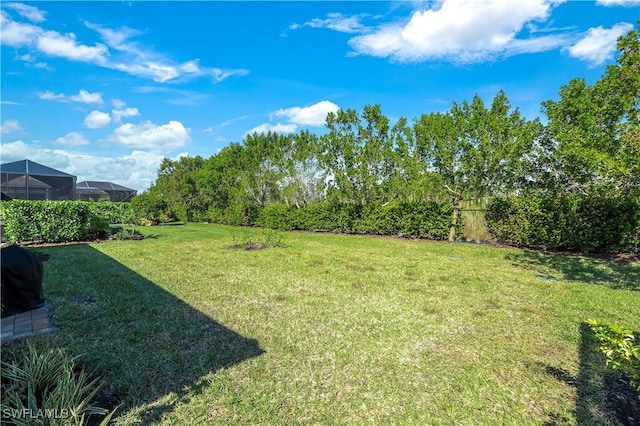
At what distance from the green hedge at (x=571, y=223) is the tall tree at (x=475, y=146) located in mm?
1130

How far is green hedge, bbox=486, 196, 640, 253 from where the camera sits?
8609mm

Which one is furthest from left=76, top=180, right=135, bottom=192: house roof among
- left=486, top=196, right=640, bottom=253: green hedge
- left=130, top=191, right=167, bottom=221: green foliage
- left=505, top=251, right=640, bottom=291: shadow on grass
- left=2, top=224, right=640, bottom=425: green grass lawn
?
left=505, top=251, right=640, bottom=291: shadow on grass

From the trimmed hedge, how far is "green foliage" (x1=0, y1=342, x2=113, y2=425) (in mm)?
11699

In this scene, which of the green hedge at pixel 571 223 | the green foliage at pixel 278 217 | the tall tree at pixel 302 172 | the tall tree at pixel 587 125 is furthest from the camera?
the tall tree at pixel 302 172

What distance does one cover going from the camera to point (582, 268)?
7.62 m

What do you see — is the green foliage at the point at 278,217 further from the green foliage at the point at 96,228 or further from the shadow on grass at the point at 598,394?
the shadow on grass at the point at 598,394

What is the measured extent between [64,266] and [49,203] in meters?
4.42

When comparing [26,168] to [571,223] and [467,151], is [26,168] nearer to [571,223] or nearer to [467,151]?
[467,151]

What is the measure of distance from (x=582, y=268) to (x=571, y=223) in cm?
231

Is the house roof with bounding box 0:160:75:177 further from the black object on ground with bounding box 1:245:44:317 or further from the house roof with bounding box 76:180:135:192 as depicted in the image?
the house roof with bounding box 76:180:135:192

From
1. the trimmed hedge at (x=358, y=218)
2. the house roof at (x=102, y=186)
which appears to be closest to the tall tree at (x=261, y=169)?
the trimmed hedge at (x=358, y=218)

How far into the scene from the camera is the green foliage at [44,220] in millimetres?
9359

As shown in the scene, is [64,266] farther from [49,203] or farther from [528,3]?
[528,3]

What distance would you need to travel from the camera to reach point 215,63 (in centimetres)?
1166
